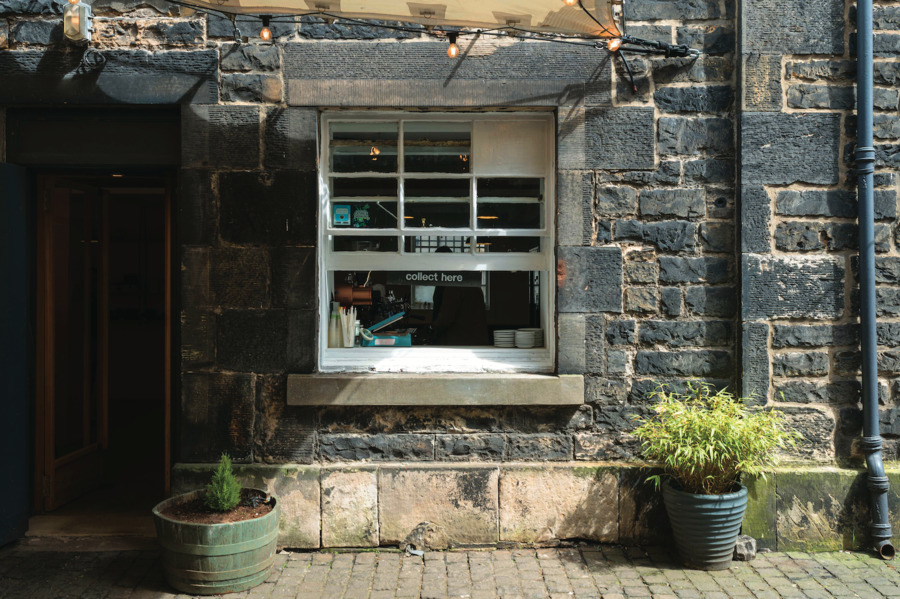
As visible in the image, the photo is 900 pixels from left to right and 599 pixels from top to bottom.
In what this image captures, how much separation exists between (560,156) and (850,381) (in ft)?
8.31

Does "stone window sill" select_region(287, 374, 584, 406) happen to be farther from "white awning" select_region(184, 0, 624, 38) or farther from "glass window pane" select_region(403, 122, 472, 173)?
"white awning" select_region(184, 0, 624, 38)

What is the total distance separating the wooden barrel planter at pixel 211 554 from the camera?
3.89 m

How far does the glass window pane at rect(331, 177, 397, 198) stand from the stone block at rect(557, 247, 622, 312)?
1.40 m

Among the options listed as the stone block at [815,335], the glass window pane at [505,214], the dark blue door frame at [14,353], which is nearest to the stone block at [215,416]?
the dark blue door frame at [14,353]

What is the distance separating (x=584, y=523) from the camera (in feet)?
15.0

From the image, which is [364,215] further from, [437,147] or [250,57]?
[250,57]

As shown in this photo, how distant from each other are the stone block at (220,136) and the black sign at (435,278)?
50.9 inches

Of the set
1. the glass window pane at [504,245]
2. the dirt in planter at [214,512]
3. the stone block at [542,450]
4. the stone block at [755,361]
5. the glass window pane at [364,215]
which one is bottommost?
the dirt in planter at [214,512]

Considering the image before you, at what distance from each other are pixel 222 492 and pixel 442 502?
145 cm

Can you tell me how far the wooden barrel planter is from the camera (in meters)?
3.89

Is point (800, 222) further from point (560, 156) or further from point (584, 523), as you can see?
point (584, 523)

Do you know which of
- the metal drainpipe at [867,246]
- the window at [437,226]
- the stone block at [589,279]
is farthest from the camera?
the window at [437,226]

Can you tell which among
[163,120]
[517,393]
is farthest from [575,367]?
[163,120]

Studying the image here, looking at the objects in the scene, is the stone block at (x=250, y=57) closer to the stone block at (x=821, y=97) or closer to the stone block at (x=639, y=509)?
the stone block at (x=821, y=97)
